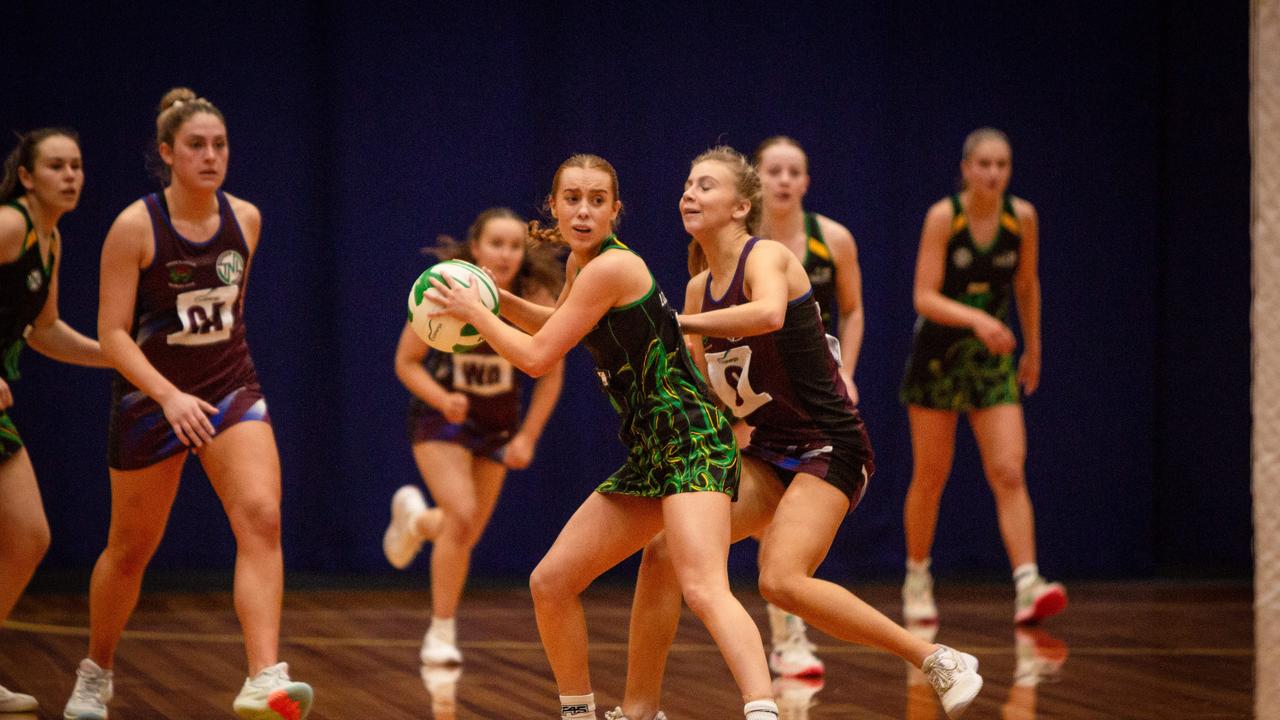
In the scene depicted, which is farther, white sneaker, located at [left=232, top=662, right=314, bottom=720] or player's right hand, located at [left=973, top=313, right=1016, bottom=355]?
player's right hand, located at [left=973, top=313, right=1016, bottom=355]

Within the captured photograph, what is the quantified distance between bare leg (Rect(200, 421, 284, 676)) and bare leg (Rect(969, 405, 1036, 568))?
3.09 meters

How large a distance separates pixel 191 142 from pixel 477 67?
127 inches

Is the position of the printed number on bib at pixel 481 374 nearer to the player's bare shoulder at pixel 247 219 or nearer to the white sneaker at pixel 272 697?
the player's bare shoulder at pixel 247 219

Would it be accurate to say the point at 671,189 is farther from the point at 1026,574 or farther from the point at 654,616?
the point at 654,616

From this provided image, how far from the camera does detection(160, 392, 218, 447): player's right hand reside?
13.0ft

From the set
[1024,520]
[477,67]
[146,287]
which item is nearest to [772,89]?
[477,67]

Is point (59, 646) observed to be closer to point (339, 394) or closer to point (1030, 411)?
point (339, 394)

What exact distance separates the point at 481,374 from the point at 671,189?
80.1 inches

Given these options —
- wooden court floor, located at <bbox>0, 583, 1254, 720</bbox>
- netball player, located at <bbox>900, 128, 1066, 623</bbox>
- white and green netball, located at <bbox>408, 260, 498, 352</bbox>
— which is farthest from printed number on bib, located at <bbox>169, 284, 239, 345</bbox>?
netball player, located at <bbox>900, 128, 1066, 623</bbox>

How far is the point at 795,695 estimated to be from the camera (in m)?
4.67

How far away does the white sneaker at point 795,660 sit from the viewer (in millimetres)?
4980

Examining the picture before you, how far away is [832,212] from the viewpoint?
7.39m

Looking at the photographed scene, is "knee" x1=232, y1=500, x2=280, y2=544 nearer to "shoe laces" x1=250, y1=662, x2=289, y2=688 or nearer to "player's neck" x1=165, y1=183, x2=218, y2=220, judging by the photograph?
"shoe laces" x1=250, y1=662, x2=289, y2=688

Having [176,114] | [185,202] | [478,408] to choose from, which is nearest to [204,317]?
[185,202]
